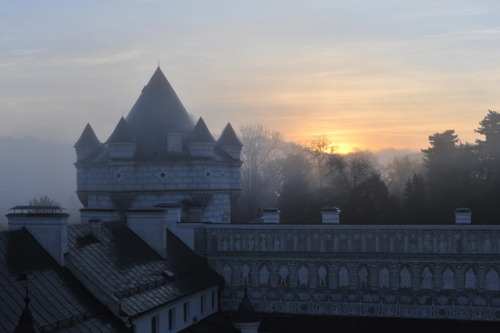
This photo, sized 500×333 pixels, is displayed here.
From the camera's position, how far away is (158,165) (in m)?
38.2

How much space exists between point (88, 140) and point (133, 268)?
19.0 meters

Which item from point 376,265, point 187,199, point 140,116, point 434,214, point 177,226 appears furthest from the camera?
point 434,214

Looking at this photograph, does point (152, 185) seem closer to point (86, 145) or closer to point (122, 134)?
point (122, 134)

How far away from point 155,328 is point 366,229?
32.5 ft

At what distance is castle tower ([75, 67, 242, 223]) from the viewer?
124 feet

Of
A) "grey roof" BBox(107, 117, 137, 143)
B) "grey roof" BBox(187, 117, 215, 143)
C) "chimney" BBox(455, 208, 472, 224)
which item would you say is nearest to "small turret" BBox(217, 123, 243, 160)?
"grey roof" BBox(187, 117, 215, 143)

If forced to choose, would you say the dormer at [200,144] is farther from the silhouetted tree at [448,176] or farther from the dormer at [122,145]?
the silhouetted tree at [448,176]

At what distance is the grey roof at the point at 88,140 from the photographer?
4219cm

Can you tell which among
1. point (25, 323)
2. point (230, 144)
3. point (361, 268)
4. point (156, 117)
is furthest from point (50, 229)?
point (230, 144)

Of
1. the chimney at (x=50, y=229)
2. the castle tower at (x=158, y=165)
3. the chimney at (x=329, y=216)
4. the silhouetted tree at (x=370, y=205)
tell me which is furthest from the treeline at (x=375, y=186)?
the chimney at (x=50, y=229)

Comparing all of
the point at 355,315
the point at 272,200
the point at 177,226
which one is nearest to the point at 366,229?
the point at 355,315

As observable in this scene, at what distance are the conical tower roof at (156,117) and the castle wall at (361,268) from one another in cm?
971

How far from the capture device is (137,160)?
126 feet

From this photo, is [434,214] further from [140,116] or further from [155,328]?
[155,328]
